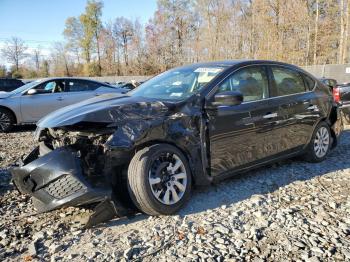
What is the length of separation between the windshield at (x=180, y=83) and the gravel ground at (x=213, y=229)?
1210mm

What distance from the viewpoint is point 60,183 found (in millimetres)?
3385

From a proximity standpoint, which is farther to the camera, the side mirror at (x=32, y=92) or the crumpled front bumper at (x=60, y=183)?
the side mirror at (x=32, y=92)

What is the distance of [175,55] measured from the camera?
46469 mm

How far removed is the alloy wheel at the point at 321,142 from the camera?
5.66 metres

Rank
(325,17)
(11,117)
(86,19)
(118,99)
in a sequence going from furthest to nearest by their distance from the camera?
(86,19) < (325,17) < (11,117) < (118,99)

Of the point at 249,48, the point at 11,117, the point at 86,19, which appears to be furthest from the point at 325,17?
the point at 86,19

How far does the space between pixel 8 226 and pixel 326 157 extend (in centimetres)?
476

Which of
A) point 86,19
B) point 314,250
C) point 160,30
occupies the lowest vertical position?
point 314,250

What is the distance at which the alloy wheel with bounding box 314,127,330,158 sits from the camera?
5664mm

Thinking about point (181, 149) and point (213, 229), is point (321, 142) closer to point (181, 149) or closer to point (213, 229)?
point (181, 149)

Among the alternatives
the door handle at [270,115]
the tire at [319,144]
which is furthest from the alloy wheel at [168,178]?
the tire at [319,144]

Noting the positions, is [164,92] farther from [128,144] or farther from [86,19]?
[86,19]

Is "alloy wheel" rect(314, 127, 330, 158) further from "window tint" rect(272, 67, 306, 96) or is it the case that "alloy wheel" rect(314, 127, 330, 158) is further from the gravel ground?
the gravel ground

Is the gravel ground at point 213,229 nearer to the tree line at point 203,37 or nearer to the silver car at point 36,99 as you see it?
the silver car at point 36,99
